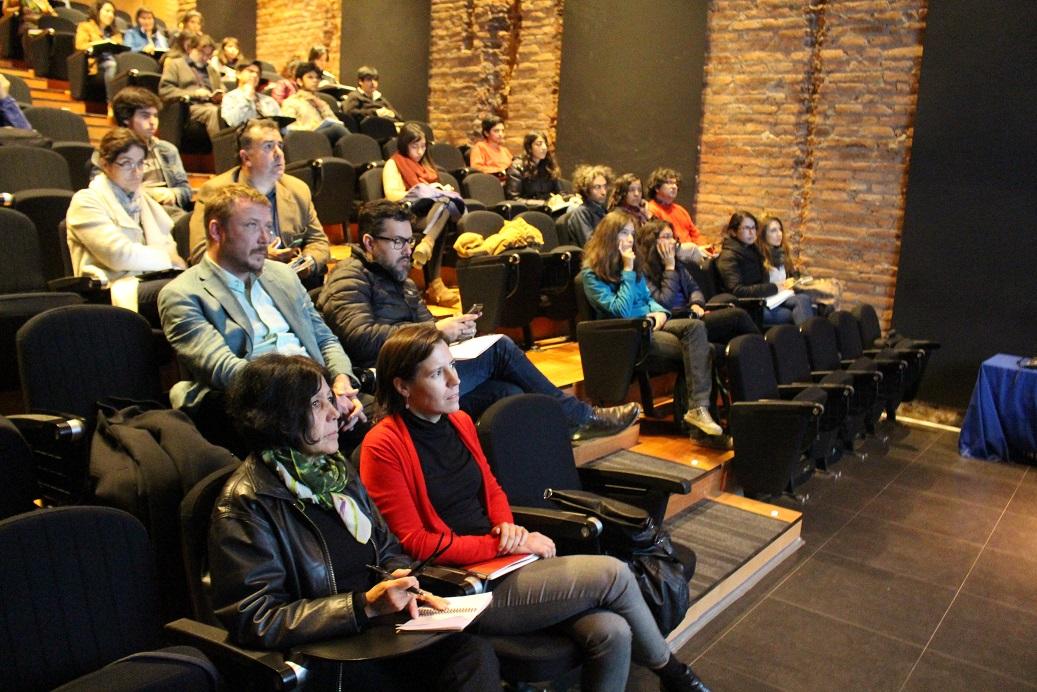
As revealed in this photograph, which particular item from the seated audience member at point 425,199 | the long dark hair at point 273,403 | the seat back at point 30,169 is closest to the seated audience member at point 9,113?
A: the seat back at point 30,169

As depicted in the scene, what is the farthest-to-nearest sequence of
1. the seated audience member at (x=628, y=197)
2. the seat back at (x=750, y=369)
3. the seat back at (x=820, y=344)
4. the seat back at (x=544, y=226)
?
the seat back at (x=544, y=226) → the seated audience member at (x=628, y=197) → the seat back at (x=820, y=344) → the seat back at (x=750, y=369)

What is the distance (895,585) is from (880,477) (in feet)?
4.50

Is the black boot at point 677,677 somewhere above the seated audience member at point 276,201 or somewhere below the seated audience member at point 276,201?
below

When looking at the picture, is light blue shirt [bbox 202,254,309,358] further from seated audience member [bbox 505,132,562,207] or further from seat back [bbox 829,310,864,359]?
seated audience member [bbox 505,132,562,207]

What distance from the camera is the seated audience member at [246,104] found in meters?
6.34

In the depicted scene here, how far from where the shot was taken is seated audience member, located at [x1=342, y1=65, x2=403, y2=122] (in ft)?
26.5

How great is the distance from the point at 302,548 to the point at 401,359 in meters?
0.59

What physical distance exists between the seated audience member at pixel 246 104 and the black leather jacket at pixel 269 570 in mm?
5062

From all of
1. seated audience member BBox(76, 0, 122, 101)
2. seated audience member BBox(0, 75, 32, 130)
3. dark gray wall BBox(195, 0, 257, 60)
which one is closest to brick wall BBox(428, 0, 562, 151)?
seated audience member BBox(76, 0, 122, 101)

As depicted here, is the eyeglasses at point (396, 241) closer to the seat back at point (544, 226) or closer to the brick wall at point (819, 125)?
the seat back at point (544, 226)

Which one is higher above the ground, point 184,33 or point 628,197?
point 184,33

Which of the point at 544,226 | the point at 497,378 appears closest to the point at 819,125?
the point at 544,226

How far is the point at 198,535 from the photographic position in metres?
1.77

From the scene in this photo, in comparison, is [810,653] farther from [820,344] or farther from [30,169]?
[30,169]
